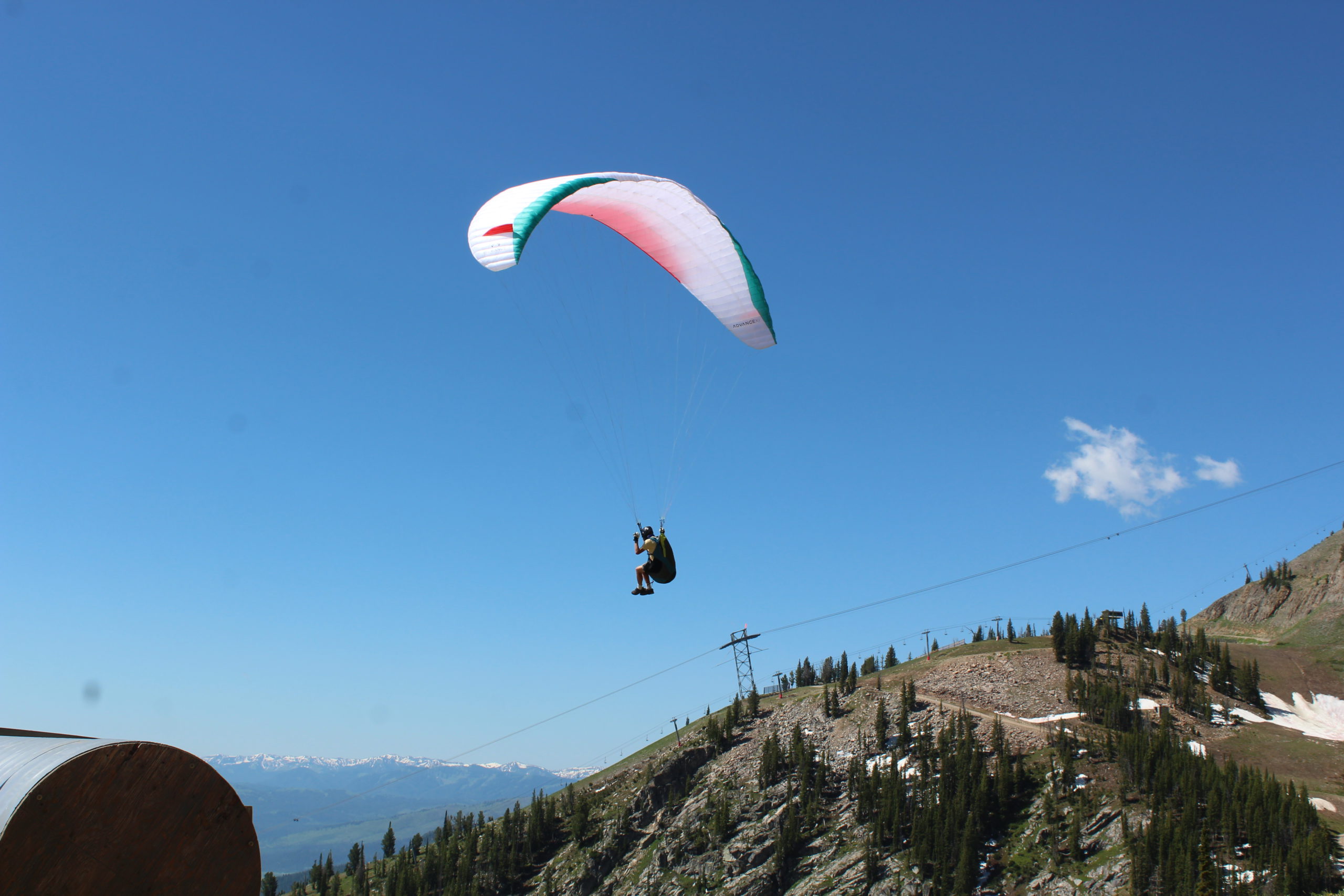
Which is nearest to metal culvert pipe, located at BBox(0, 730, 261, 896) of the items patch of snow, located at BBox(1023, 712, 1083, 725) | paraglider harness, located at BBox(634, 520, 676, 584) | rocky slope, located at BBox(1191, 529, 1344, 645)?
paraglider harness, located at BBox(634, 520, 676, 584)

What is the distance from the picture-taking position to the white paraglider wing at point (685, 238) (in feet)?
81.5

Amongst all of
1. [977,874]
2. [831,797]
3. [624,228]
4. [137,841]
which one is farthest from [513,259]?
[831,797]

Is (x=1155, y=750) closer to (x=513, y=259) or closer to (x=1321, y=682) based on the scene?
(x=1321, y=682)

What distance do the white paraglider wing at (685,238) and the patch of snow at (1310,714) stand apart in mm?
72990

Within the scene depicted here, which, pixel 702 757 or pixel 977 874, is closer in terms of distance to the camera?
pixel 977 874

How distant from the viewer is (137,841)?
5613 millimetres

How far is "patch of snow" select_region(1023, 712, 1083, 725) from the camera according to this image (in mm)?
76062

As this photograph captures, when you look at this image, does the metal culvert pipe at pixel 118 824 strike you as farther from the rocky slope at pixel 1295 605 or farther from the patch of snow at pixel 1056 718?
the rocky slope at pixel 1295 605

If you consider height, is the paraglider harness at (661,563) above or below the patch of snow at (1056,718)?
above

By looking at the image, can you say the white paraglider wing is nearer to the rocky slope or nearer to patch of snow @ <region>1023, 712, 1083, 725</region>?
patch of snow @ <region>1023, 712, 1083, 725</region>

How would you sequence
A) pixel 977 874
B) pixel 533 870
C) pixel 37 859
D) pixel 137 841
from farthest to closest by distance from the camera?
1. pixel 533 870
2. pixel 977 874
3. pixel 137 841
4. pixel 37 859

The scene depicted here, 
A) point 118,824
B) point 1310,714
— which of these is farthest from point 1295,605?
point 118,824

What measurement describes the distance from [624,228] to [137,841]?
23.3 meters

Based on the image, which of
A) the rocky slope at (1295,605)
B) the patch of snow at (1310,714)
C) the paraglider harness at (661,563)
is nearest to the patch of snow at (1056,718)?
the patch of snow at (1310,714)
